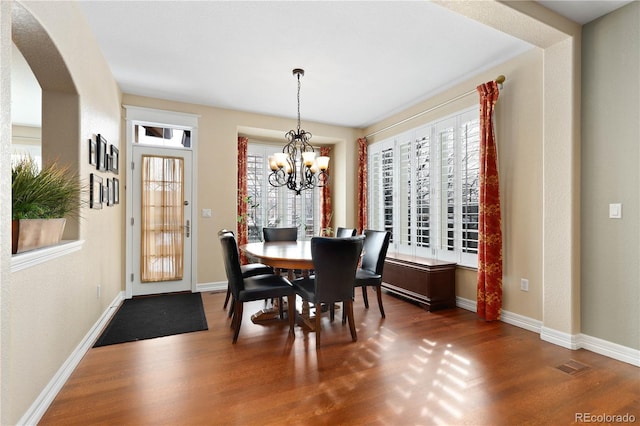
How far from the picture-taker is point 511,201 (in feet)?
10.8

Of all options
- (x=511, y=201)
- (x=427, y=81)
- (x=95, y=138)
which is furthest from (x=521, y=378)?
(x=95, y=138)

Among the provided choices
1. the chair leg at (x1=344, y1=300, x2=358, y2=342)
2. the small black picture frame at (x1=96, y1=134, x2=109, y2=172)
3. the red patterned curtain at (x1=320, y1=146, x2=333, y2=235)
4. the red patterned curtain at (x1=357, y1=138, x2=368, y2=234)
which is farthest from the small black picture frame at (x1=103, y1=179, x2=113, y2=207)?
the red patterned curtain at (x1=357, y1=138, x2=368, y2=234)

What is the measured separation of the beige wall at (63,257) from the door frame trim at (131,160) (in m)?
0.86

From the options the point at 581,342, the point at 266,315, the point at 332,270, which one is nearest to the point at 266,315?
the point at 266,315

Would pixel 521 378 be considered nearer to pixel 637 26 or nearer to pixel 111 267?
pixel 637 26

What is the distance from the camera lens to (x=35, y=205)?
1.73 m

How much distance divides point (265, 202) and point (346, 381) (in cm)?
392

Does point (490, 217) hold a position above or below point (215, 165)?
below

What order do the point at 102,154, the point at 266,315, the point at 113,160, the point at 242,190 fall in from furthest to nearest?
the point at 242,190 < the point at 113,160 < the point at 266,315 < the point at 102,154

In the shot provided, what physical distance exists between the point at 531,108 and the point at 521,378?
97.9 inches

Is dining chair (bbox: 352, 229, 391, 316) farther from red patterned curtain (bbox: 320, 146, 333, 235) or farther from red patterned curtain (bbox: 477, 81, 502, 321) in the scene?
red patterned curtain (bbox: 320, 146, 333, 235)

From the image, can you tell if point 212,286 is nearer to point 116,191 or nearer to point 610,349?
point 116,191

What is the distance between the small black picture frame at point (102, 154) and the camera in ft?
9.50

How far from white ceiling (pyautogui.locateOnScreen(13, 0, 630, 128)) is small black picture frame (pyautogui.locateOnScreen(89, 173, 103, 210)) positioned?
1.31m
